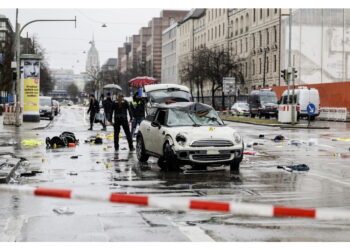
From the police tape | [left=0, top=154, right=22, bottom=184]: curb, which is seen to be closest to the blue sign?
[left=0, top=154, right=22, bottom=184]: curb

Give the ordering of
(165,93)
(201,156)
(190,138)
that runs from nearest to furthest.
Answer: (201,156) < (190,138) < (165,93)

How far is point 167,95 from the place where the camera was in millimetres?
34312

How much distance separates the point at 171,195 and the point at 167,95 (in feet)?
80.0

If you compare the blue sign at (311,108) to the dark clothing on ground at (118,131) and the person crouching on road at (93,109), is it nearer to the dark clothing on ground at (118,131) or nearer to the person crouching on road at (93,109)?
the person crouching on road at (93,109)

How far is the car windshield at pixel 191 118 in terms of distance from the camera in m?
14.6

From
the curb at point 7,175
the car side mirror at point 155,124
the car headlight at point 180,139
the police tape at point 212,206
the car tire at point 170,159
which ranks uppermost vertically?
the car side mirror at point 155,124

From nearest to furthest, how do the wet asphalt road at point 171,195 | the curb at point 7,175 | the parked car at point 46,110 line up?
the wet asphalt road at point 171,195, the curb at point 7,175, the parked car at point 46,110

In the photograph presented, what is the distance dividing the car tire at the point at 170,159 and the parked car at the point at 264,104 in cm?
4015

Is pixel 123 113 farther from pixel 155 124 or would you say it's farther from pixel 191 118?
pixel 191 118

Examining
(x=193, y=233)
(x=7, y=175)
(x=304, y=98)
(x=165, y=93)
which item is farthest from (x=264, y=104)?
(x=193, y=233)

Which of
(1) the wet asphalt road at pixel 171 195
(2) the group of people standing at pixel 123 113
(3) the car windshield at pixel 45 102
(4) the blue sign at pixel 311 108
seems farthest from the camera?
(3) the car windshield at pixel 45 102

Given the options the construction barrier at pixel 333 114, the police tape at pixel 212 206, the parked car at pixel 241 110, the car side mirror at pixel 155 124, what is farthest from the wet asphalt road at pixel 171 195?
the parked car at pixel 241 110

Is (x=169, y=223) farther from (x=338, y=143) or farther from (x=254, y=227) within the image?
(x=338, y=143)

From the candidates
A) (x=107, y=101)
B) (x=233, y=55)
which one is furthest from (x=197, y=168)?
(x=233, y=55)
